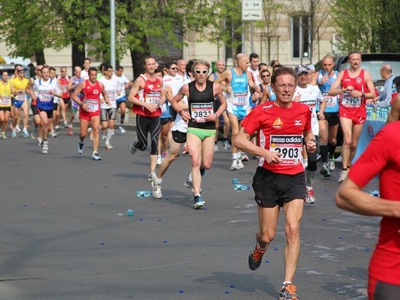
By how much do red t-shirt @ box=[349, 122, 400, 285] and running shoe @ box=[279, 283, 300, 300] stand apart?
2.69m

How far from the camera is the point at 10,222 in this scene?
10766 millimetres

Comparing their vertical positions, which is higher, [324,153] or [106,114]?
[106,114]

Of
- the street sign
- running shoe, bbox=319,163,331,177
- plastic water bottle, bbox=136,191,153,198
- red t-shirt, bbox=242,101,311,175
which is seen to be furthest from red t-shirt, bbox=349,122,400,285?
the street sign

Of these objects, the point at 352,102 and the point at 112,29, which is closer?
the point at 352,102

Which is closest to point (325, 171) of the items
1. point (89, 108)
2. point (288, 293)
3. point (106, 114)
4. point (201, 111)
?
point (201, 111)

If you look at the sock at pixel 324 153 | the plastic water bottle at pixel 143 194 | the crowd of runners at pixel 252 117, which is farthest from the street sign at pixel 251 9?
the plastic water bottle at pixel 143 194

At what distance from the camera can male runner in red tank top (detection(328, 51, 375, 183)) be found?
48.0 ft

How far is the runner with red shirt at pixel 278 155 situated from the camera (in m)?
7.22

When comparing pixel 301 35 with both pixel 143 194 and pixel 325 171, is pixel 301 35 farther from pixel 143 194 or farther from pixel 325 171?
pixel 143 194

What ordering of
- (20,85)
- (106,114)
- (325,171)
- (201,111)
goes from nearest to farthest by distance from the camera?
(201,111)
(325,171)
(106,114)
(20,85)

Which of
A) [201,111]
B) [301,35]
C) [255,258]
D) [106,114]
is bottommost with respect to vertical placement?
[255,258]

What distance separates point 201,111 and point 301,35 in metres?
39.8

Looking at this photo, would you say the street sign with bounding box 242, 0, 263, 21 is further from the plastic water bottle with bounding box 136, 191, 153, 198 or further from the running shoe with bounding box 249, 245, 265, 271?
the running shoe with bounding box 249, 245, 265, 271

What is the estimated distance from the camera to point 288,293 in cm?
672
